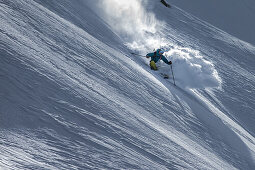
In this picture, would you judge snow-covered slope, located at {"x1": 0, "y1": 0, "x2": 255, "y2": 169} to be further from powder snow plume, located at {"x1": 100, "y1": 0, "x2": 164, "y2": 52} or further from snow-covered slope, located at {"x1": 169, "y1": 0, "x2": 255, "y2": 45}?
snow-covered slope, located at {"x1": 169, "y1": 0, "x2": 255, "y2": 45}

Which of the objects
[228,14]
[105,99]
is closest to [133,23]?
[105,99]

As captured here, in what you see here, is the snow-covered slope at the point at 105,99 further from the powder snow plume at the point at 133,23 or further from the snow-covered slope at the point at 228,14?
the snow-covered slope at the point at 228,14

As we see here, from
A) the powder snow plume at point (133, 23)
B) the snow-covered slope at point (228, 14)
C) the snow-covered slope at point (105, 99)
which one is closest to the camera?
the snow-covered slope at point (105, 99)

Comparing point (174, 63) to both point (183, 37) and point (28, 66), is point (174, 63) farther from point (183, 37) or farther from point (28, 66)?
point (28, 66)

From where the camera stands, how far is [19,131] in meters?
4.78

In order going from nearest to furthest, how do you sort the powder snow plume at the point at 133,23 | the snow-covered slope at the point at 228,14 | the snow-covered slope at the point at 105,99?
the snow-covered slope at the point at 105,99 → the powder snow plume at the point at 133,23 → the snow-covered slope at the point at 228,14

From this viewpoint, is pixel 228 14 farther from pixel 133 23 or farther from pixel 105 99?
pixel 105 99

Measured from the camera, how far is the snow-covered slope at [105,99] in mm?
5102

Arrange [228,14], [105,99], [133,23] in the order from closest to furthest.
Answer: [105,99], [133,23], [228,14]

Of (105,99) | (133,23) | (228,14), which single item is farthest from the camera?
(228,14)

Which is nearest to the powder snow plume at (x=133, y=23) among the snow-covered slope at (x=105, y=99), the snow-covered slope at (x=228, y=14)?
the snow-covered slope at (x=105, y=99)

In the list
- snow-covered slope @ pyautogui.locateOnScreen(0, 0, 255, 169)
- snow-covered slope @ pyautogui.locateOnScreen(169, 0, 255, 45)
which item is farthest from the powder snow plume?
snow-covered slope @ pyautogui.locateOnScreen(169, 0, 255, 45)

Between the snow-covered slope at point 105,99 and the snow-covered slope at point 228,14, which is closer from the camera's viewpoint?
the snow-covered slope at point 105,99

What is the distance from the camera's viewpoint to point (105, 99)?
23.2 feet
